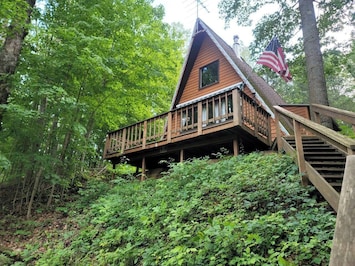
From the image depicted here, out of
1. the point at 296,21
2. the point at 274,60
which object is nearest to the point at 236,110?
the point at 274,60

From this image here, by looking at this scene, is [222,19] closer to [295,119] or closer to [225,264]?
[295,119]

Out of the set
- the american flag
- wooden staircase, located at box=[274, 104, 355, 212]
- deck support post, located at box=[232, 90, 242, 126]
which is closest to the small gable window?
the american flag

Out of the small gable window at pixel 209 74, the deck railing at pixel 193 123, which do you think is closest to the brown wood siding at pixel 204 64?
the small gable window at pixel 209 74

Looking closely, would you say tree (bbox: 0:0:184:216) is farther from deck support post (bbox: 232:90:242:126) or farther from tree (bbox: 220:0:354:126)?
tree (bbox: 220:0:354:126)

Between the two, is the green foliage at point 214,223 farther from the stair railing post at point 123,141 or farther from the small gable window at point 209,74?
the small gable window at point 209,74

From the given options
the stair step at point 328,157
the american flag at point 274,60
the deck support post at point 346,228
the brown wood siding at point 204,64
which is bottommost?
the deck support post at point 346,228

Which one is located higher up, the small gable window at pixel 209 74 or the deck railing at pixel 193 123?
the small gable window at pixel 209 74

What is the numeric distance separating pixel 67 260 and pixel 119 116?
20.8ft

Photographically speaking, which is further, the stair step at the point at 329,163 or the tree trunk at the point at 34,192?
the tree trunk at the point at 34,192

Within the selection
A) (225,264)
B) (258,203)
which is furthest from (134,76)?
(225,264)

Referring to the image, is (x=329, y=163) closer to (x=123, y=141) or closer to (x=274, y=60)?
(x=274, y=60)

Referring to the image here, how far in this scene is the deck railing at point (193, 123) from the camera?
7.25 m

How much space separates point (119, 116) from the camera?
10.1 m

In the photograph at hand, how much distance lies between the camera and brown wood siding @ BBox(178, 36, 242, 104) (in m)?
11.0
